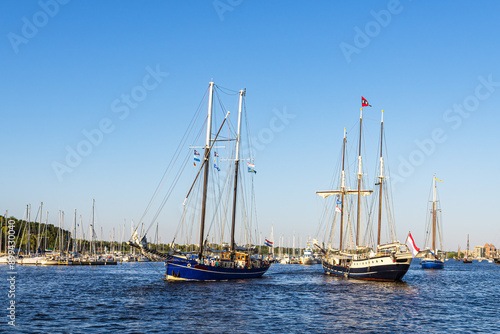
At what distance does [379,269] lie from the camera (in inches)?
3231

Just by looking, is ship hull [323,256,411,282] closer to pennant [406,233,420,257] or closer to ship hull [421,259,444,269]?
pennant [406,233,420,257]

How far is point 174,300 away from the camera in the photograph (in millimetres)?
52375

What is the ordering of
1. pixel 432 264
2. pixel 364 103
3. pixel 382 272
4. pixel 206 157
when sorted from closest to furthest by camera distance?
pixel 206 157, pixel 382 272, pixel 364 103, pixel 432 264

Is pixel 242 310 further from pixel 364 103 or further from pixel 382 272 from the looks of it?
pixel 364 103

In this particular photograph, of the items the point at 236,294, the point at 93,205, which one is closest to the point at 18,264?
the point at 93,205

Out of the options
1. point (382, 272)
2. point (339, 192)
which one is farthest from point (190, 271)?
point (339, 192)

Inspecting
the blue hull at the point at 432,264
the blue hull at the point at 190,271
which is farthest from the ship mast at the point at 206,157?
the blue hull at the point at 432,264

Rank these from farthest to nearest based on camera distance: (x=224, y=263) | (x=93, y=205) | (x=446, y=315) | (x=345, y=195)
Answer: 1. (x=93, y=205)
2. (x=345, y=195)
3. (x=224, y=263)
4. (x=446, y=315)

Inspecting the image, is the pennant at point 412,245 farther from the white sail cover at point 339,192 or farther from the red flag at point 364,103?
the red flag at point 364,103

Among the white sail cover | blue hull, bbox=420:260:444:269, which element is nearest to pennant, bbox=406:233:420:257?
the white sail cover

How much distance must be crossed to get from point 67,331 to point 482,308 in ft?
141

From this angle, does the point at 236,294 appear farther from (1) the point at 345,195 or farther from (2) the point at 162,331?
(1) the point at 345,195

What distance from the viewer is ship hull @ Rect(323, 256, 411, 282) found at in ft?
266

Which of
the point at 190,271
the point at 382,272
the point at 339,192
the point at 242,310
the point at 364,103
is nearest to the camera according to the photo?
the point at 242,310
